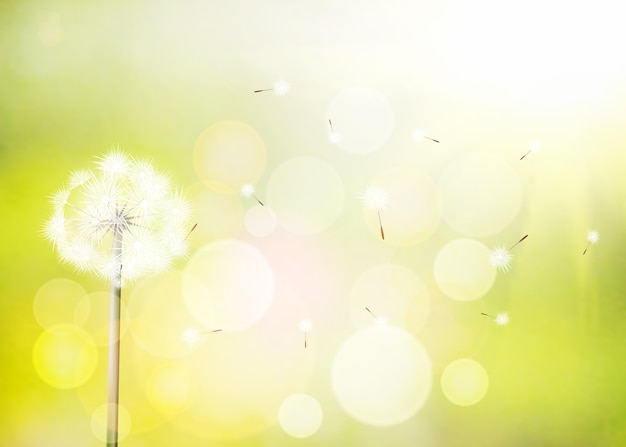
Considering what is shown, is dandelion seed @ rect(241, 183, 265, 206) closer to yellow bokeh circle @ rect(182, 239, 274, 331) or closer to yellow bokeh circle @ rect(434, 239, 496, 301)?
yellow bokeh circle @ rect(182, 239, 274, 331)

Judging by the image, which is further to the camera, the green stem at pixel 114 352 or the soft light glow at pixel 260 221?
the soft light glow at pixel 260 221

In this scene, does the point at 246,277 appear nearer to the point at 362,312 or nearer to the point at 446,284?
the point at 362,312

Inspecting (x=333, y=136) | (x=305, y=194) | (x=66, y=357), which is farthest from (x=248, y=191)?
(x=66, y=357)

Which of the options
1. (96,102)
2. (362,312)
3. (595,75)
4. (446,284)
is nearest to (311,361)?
(362,312)

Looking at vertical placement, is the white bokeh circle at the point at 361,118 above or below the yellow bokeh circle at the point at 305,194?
above

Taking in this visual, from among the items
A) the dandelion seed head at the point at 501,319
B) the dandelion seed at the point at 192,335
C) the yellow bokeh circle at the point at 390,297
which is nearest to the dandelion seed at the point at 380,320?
the yellow bokeh circle at the point at 390,297

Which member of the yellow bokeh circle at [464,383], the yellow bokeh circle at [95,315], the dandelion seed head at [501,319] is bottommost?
the yellow bokeh circle at [464,383]

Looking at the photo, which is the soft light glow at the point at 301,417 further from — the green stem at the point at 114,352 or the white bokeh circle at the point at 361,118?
the white bokeh circle at the point at 361,118

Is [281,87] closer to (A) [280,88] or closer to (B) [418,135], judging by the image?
(A) [280,88]
